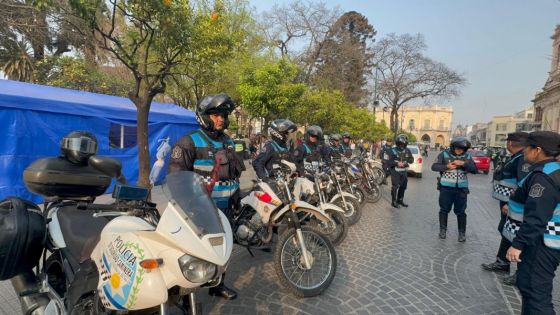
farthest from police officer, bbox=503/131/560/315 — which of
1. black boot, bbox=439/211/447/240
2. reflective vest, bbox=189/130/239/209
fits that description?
black boot, bbox=439/211/447/240

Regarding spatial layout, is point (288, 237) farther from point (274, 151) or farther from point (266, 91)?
point (266, 91)

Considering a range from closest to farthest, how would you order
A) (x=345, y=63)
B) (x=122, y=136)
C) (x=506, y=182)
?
(x=506, y=182) < (x=122, y=136) < (x=345, y=63)

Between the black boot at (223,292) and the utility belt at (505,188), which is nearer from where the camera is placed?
the black boot at (223,292)

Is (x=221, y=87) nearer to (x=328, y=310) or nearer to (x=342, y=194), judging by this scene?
(x=342, y=194)

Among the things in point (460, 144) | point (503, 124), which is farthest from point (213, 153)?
point (503, 124)

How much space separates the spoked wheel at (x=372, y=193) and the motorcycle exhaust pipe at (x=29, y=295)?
760 cm

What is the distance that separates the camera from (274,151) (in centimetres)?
490

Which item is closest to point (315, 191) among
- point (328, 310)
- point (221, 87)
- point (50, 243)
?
point (328, 310)

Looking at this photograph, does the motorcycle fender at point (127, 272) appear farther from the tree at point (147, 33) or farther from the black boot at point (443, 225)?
the black boot at point (443, 225)

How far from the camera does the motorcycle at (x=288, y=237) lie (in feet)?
11.0

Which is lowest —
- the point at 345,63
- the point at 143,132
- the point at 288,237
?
the point at 288,237

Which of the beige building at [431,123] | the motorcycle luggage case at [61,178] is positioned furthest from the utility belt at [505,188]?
the beige building at [431,123]

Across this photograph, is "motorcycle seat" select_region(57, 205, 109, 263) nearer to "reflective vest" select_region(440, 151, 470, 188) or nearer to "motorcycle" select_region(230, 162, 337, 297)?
"motorcycle" select_region(230, 162, 337, 297)

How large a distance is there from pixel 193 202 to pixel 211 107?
1.62m
